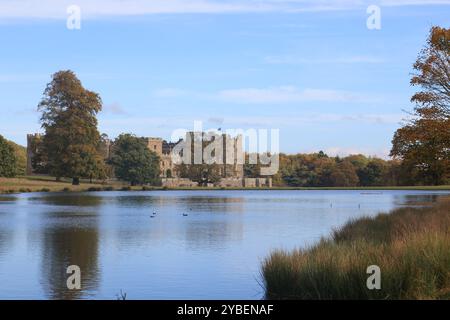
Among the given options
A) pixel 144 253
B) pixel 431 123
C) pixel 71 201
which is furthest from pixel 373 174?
pixel 144 253

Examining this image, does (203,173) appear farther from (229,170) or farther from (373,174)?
(373,174)

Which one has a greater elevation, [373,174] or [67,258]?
[373,174]

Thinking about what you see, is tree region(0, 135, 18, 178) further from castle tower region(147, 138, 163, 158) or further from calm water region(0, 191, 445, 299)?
castle tower region(147, 138, 163, 158)

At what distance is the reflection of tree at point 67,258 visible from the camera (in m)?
19.0

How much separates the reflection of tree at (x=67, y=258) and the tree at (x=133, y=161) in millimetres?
98719

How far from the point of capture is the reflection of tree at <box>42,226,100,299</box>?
19.0 m

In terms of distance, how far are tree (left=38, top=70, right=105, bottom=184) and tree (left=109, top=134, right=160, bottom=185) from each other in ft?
92.1

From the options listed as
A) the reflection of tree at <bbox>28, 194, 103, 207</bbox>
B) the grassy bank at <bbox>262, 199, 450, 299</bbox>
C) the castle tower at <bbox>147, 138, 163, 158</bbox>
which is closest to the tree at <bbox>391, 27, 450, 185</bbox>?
the grassy bank at <bbox>262, 199, 450, 299</bbox>

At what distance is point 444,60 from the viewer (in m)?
37.8

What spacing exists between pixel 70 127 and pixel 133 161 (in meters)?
31.7

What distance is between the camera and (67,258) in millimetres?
25141

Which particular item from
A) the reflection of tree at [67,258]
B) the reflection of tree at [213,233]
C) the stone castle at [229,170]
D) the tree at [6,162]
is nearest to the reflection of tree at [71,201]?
the reflection of tree at [213,233]

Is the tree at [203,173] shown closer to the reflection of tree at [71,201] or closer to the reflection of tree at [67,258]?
the reflection of tree at [71,201]

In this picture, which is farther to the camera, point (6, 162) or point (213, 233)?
point (6, 162)
